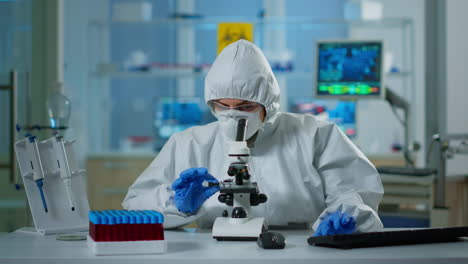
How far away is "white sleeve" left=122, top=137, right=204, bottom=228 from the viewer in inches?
75.4

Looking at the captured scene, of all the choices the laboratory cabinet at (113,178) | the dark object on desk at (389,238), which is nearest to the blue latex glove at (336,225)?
the dark object on desk at (389,238)

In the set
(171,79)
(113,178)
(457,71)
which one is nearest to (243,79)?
(457,71)

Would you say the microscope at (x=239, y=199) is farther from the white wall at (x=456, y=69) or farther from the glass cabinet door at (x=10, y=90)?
the white wall at (x=456, y=69)

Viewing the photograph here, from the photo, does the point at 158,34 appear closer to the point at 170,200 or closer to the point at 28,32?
the point at 28,32

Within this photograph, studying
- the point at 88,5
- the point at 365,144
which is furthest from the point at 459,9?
the point at 88,5

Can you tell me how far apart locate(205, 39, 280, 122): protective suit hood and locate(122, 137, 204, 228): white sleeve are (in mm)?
253

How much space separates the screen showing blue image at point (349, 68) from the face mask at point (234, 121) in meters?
1.69

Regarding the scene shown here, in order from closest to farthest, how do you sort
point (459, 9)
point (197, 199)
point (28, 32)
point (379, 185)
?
1. point (197, 199)
2. point (379, 185)
3. point (28, 32)
4. point (459, 9)

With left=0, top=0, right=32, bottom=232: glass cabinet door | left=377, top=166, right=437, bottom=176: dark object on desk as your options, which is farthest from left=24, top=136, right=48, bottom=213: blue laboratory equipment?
left=377, top=166, right=437, bottom=176: dark object on desk

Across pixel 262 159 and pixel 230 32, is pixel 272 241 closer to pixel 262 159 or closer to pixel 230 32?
pixel 262 159

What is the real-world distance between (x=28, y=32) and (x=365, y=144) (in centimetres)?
293

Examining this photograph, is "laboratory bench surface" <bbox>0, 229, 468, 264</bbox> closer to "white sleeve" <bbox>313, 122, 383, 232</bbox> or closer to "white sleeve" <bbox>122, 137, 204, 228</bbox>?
"white sleeve" <bbox>122, 137, 204, 228</bbox>

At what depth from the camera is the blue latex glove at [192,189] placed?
1.77 m

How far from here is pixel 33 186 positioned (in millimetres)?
1896
